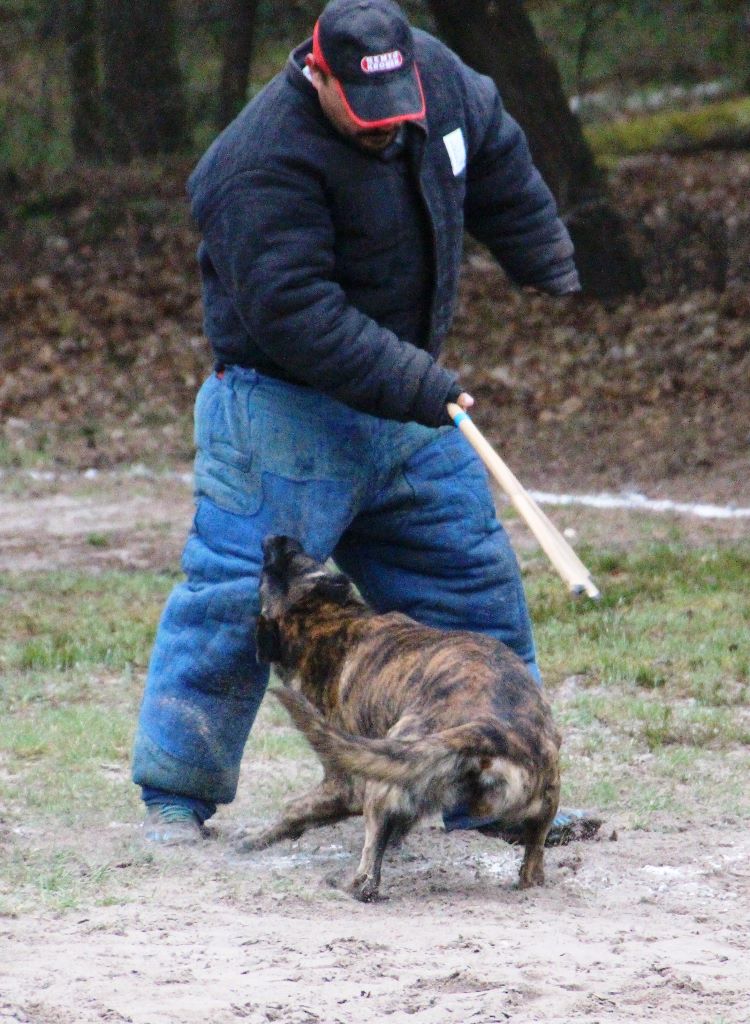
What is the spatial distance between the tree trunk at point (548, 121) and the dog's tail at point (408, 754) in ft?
32.8

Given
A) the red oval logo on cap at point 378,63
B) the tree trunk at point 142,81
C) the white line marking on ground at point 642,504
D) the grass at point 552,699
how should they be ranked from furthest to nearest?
the tree trunk at point 142,81
the white line marking on ground at point 642,504
the grass at point 552,699
the red oval logo on cap at point 378,63

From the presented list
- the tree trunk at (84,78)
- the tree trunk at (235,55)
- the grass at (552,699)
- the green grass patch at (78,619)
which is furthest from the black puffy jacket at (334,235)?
the tree trunk at (84,78)

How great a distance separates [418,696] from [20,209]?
42.3 feet

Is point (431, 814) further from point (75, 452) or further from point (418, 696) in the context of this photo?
point (75, 452)

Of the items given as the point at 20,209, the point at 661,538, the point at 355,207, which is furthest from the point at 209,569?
the point at 20,209

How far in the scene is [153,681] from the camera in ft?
14.9

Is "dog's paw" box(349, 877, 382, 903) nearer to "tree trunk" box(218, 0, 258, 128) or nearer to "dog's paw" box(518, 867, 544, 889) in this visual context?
"dog's paw" box(518, 867, 544, 889)

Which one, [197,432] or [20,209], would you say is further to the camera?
[20,209]

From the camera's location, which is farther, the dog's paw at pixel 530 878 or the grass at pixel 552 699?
the grass at pixel 552 699

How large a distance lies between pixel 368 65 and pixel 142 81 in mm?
13307

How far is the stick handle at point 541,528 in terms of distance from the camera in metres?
3.69

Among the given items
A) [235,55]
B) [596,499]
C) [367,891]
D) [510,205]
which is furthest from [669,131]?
[367,891]

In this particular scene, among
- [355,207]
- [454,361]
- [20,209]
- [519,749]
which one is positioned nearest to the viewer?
[519,749]

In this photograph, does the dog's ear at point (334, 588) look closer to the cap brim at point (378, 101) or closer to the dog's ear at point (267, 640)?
the dog's ear at point (267, 640)
